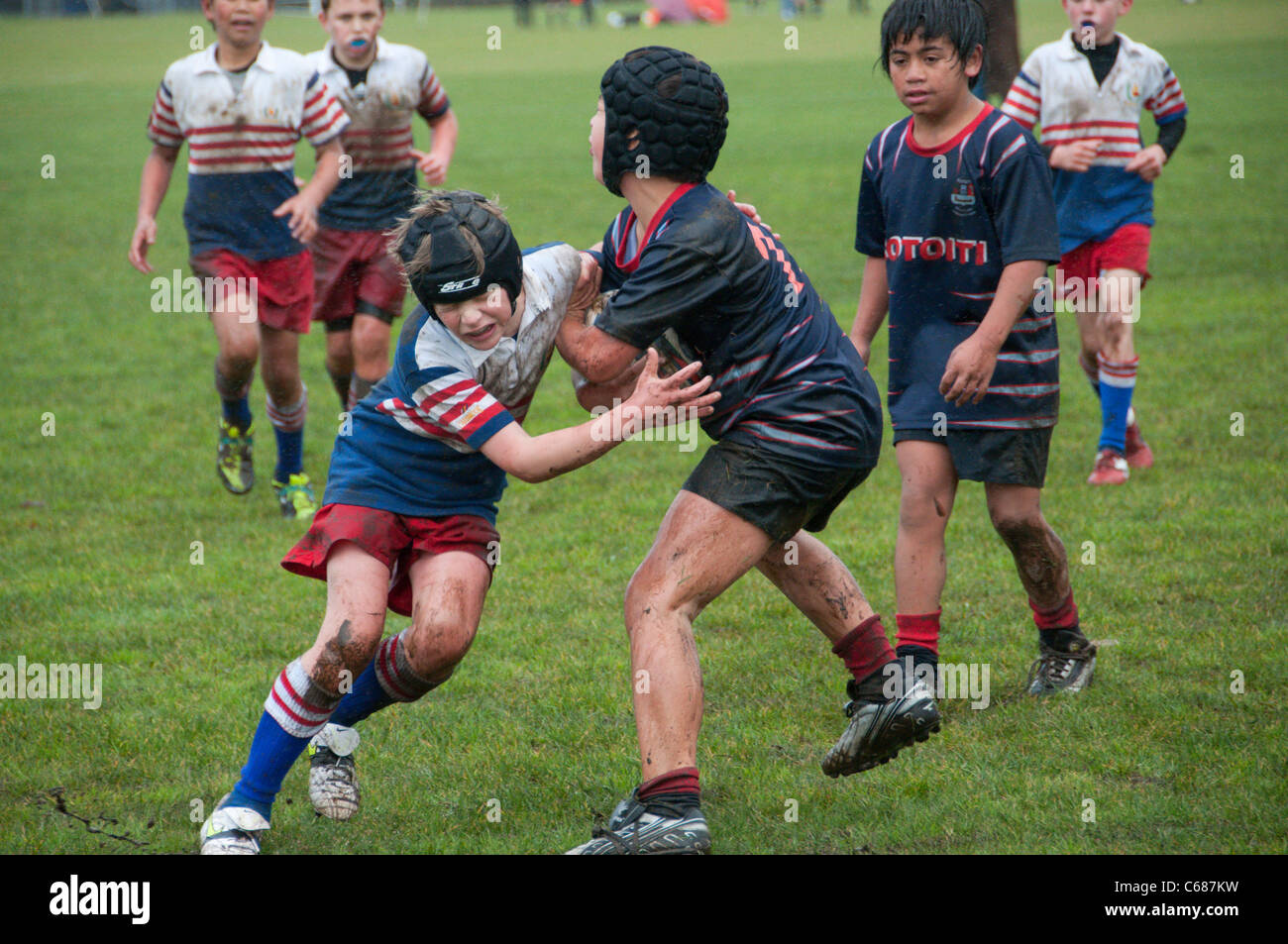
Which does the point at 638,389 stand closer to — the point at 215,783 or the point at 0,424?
the point at 215,783

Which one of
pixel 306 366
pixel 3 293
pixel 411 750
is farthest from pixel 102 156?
pixel 411 750

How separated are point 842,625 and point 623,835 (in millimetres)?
955

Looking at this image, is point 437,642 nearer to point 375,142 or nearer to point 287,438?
point 287,438

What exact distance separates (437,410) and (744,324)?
758 millimetres

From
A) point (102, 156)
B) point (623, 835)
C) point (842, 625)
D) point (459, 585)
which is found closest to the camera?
point (623, 835)

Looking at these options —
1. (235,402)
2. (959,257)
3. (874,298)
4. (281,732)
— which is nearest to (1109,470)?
(874,298)

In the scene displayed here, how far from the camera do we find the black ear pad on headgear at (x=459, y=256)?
3258 millimetres

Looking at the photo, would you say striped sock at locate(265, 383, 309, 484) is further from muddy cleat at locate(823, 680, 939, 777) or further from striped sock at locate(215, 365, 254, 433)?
muddy cleat at locate(823, 680, 939, 777)

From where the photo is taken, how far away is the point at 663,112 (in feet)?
10.6

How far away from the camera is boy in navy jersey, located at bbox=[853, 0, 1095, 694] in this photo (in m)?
3.87

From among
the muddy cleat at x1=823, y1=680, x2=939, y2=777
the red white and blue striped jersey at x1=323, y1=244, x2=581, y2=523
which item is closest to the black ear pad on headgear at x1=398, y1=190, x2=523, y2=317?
the red white and blue striped jersey at x1=323, y1=244, x2=581, y2=523

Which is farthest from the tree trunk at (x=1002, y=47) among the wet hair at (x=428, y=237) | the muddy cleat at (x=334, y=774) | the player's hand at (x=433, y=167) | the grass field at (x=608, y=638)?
the muddy cleat at (x=334, y=774)

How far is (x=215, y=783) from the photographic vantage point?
3.85 metres
